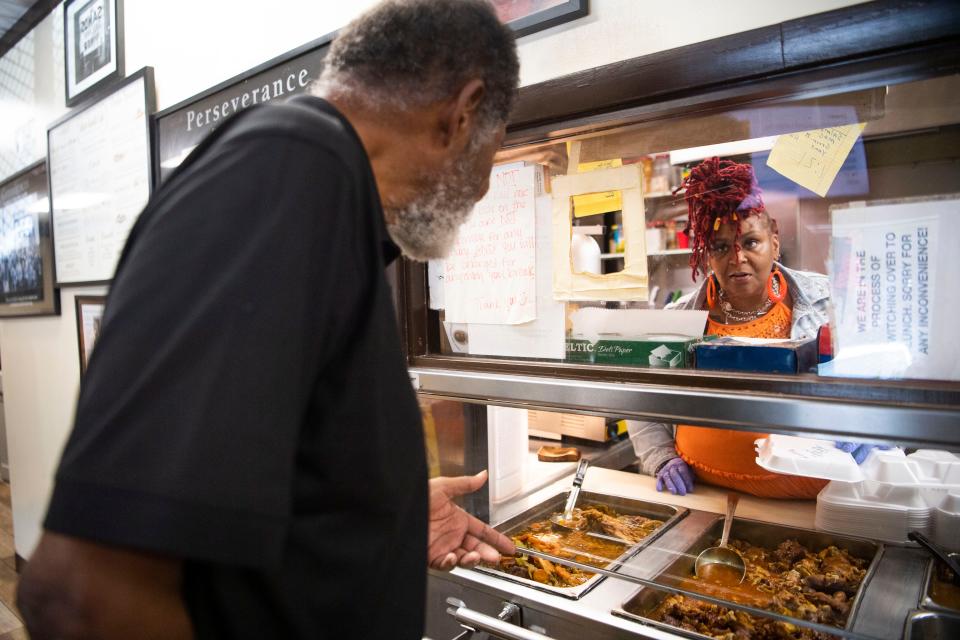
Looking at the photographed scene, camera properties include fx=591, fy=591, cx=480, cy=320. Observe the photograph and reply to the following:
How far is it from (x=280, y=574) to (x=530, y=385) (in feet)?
2.63

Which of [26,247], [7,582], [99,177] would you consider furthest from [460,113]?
[7,582]

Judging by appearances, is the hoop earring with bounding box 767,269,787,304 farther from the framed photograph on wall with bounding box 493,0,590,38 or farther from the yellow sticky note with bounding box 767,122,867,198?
the framed photograph on wall with bounding box 493,0,590,38

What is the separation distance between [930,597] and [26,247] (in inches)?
159

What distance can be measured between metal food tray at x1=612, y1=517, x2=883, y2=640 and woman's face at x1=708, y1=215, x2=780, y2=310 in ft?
1.99

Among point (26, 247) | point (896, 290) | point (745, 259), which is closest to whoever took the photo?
point (896, 290)

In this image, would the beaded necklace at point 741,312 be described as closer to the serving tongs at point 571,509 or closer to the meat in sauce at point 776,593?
the meat in sauce at point 776,593

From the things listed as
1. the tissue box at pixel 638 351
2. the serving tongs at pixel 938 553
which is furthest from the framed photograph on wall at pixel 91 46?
the serving tongs at pixel 938 553

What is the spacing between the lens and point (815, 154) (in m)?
1.08

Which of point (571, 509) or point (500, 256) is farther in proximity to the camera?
point (571, 509)

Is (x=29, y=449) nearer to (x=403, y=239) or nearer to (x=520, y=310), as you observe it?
(x=520, y=310)

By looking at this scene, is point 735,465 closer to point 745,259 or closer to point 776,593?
point 776,593

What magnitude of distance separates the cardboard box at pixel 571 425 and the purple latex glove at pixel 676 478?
37 cm

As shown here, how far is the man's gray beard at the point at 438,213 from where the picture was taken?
0.81 metres

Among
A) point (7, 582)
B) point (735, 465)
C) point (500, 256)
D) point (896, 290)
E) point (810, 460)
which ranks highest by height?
point (500, 256)
